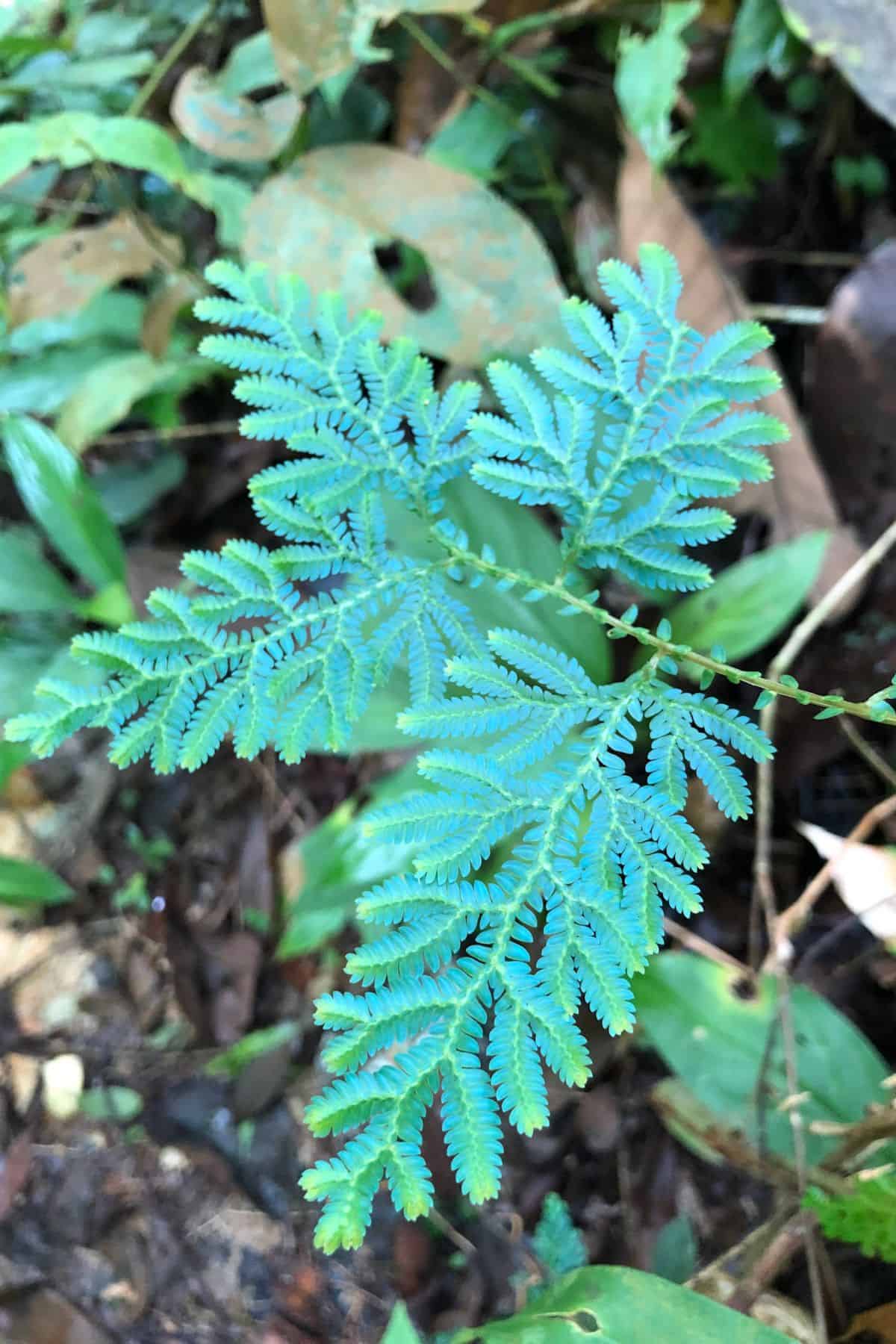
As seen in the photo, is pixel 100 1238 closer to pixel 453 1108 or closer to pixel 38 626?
pixel 38 626

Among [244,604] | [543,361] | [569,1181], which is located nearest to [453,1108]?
[244,604]

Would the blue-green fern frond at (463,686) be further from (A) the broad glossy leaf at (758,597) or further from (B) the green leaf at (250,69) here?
(B) the green leaf at (250,69)

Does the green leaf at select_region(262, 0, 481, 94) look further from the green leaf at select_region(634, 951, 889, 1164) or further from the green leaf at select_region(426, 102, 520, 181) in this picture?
the green leaf at select_region(634, 951, 889, 1164)

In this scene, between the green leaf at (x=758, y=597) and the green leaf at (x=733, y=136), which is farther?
the green leaf at (x=733, y=136)

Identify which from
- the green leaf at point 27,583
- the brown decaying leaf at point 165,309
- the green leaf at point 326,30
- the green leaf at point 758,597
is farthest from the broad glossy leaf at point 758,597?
the green leaf at point 27,583

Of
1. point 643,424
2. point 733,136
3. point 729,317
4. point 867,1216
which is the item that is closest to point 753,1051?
point 867,1216

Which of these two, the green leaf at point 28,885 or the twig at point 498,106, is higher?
the twig at point 498,106

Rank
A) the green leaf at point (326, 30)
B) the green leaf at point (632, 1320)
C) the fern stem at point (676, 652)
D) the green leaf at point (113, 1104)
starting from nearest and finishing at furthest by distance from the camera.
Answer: the fern stem at point (676, 652) < the green leaf at point (632, 1320) < the green leaf at point (326, 30) < the green leaf at point (113, 1104)
